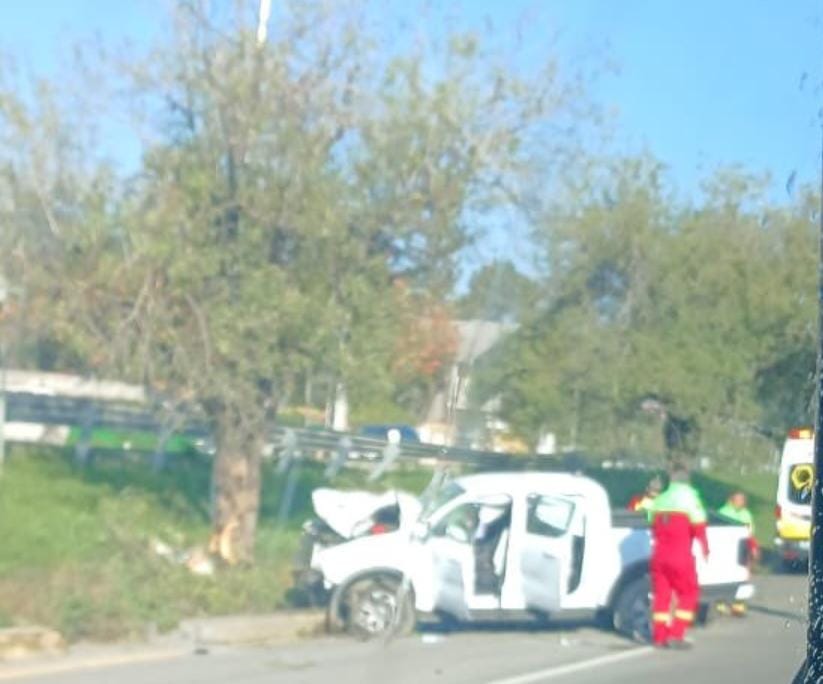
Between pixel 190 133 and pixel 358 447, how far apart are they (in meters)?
3.46

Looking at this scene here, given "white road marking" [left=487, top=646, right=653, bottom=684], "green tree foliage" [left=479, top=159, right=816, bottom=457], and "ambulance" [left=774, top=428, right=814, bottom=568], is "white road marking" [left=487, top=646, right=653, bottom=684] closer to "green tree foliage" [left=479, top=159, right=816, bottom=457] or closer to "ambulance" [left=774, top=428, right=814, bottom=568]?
"ambulance" [left=774, top=428, right=814, bottom=568]

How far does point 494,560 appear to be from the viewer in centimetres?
1397

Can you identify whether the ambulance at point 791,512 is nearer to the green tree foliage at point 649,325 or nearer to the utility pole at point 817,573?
the green tree foliage at point 649,325

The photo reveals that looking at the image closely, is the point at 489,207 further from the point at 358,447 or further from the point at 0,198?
the point at 0,198

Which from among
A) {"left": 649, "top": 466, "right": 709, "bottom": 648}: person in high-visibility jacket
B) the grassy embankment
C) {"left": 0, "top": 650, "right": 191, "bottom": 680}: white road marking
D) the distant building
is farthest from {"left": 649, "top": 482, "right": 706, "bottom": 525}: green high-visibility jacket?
{"left": 0, "top": 650, "right": 191, "bottom": 680}: white road marking

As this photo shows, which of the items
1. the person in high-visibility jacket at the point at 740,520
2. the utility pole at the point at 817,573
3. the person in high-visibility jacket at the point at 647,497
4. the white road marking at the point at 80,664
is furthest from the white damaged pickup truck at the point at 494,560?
the utility pole at the point at 817,573

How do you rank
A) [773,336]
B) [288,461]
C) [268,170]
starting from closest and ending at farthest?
[773,336] → [268,170] → [288,461]

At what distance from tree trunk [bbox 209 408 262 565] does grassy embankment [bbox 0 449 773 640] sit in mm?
212

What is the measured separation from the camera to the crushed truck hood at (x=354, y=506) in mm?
14820

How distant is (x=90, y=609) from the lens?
44.5 ft

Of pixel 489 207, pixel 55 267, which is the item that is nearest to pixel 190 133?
pixel 55 267

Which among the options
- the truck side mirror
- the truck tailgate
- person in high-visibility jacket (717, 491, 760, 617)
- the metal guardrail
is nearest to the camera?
the truck side mirror

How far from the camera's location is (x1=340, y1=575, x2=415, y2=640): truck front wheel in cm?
1394

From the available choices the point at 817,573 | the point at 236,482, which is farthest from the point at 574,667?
the point at 817,573
